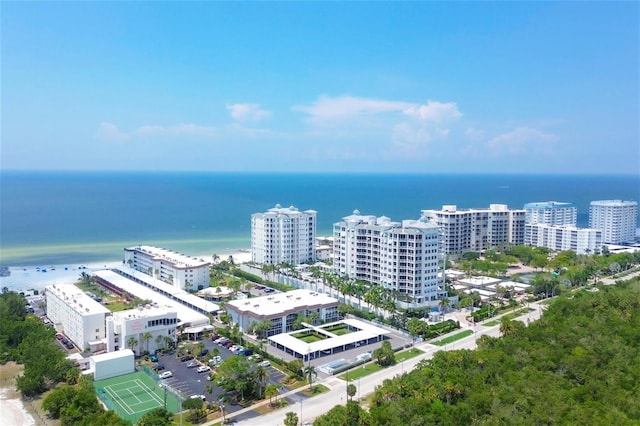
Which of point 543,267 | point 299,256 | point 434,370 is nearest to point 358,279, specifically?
point 299,256

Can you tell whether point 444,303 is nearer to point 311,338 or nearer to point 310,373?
point 311,338

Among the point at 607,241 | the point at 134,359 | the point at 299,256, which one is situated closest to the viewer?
the point at 134,359

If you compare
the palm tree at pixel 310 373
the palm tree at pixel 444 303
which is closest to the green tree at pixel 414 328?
the palm tree at pixel 444 303

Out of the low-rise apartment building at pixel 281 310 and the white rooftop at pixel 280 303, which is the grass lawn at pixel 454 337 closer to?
the low-rise apartment building at pixel 281 310

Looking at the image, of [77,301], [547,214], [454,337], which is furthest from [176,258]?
[547,214]

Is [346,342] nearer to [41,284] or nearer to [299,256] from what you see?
[299,256]
